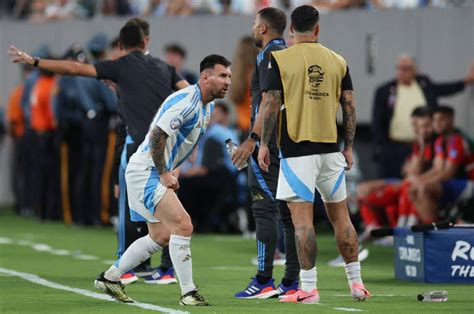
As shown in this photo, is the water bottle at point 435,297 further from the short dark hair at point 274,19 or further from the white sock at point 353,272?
the short dark hair at point 274,19

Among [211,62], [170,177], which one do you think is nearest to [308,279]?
[170,177]

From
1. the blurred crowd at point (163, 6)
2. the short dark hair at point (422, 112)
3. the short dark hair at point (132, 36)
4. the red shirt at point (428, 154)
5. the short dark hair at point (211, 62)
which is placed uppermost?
the blurred crowd at point (163, 6)

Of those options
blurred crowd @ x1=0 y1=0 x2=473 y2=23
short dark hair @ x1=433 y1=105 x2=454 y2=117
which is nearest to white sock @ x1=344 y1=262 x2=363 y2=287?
short dark hair @ x1=433 y1=105 x2=454 y2=117

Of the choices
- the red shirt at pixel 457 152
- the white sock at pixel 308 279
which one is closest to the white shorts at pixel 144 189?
the white sock at pixel 308 279

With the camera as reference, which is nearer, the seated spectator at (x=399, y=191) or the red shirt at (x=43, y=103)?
the seated spectator at (x=399, y=191)

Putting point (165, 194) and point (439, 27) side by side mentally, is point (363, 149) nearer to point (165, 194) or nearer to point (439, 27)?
point (439, 27)

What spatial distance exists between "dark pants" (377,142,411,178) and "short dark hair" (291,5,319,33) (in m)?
8.58

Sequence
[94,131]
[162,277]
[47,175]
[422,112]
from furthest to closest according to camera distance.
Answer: [47,175]
[94,131]
[422,112]
[162,277]

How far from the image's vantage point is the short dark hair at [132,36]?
45.1 ft

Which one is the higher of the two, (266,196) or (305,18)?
(305,18)

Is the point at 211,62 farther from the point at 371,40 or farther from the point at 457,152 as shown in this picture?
the point at 371,40

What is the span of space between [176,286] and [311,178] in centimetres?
244

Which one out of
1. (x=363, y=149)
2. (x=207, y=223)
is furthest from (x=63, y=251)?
(x=363, y=149)

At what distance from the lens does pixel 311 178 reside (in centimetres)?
1137
